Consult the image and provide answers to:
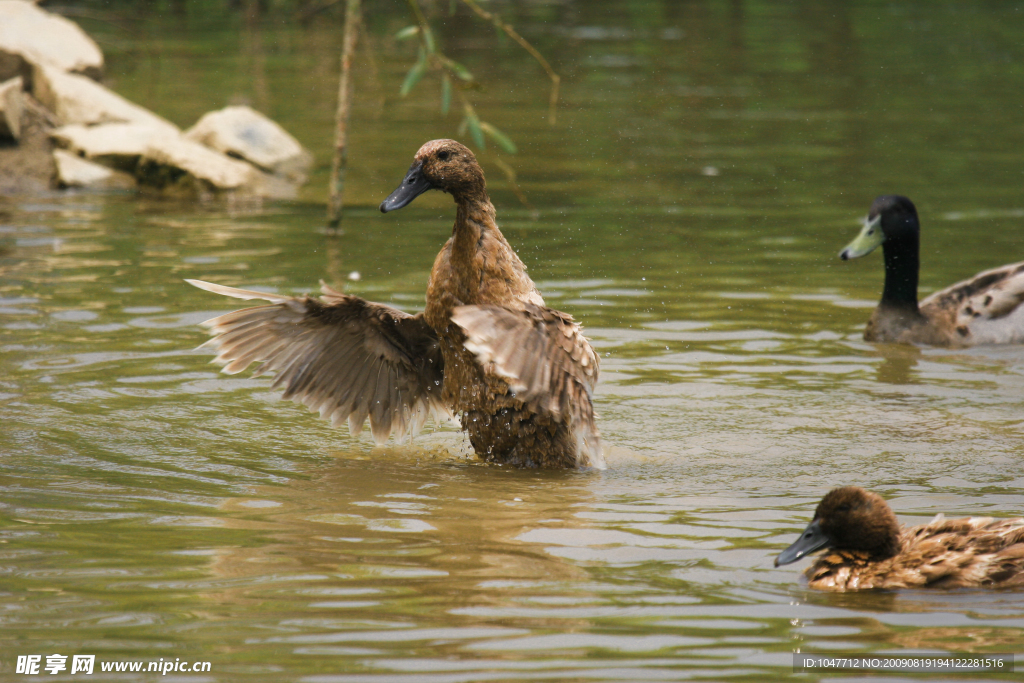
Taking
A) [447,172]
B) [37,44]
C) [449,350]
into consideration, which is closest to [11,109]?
[37,44]

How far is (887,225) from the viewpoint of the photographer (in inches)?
403

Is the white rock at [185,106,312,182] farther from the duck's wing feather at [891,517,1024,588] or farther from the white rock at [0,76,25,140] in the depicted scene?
the duck's wing feather at [891,517,1024,588]

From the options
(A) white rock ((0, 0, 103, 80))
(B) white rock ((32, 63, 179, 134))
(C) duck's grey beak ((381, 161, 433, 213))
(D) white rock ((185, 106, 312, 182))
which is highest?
(A) white rock ((0, 0, 103, 80))

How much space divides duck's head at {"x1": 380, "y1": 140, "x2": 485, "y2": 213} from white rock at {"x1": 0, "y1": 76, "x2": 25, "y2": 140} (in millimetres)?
9915

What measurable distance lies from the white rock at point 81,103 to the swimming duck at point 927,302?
33.3 feet

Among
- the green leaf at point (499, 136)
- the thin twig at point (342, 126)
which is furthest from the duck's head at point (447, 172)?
the thin twig at point (342, 126)

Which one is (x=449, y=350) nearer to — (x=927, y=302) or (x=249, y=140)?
(x=927, y=302)

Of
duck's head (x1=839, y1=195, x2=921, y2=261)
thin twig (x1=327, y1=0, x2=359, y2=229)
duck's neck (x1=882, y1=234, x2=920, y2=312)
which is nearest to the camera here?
duck's neck (x1=882, y1=234, x2=920, y2=312)

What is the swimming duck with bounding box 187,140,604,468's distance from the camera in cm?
677

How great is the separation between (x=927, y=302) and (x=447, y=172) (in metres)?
4.86

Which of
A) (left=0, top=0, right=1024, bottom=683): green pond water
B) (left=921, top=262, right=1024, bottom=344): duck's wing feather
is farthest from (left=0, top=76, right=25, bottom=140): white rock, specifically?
(left=921, top=262, right=1024, bottom=344): duck's wing feather

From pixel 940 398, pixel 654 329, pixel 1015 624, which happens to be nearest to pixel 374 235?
pixel 654 329

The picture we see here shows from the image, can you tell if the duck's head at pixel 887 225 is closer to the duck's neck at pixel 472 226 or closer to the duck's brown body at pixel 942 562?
the duck's neck at pixel 472 226

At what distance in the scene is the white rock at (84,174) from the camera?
15.4 metres
